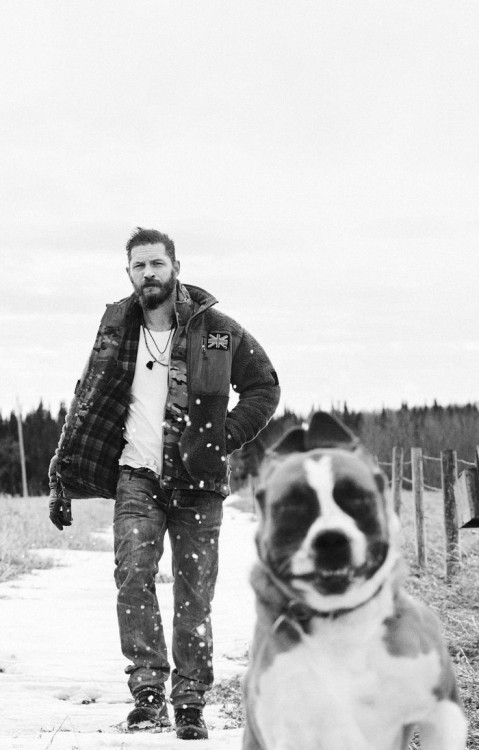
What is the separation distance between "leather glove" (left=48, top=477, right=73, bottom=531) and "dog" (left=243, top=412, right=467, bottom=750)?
3761 millimetres

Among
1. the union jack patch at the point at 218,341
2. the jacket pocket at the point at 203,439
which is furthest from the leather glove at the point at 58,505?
the union jack patch at the point at 218,341

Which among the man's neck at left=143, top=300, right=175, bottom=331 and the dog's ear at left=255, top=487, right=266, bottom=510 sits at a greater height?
the man's neck at left=143, top=300, right=175, bottom=331

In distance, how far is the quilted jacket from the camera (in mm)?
4492

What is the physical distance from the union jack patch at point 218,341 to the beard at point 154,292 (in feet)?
1.11

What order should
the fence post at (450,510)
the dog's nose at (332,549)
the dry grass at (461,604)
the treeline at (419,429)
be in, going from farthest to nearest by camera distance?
the treeline at (419,429) → the fence post at (450,510) → the dry grass at (461,604) → the dog's nose at (332,549)

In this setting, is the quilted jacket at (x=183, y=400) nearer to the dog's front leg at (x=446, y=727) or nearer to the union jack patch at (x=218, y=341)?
the union jack patch at (x=218, y=341)

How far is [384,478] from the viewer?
140 centimetres

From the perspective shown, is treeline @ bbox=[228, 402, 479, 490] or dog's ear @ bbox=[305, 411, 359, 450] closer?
dog's ear @ bbox=[305, 411, 359, 450]

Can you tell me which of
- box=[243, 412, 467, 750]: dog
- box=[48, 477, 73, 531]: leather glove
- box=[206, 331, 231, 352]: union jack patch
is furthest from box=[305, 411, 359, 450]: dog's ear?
box=[48, 477, 73, 531]: leather glove

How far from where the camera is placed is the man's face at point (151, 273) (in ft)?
15.6

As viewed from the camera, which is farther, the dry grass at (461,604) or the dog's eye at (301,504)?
the dry grass at (461,604)

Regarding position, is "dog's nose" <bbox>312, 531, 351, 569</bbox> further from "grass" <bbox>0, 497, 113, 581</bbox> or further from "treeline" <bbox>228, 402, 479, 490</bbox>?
"treeline" <bbox>228, 402, 479, 490</bbox>

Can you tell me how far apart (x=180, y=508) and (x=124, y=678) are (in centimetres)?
211

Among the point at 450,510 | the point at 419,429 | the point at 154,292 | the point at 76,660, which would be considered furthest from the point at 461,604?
the point at 419,429
